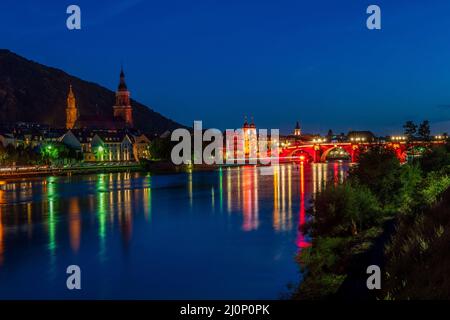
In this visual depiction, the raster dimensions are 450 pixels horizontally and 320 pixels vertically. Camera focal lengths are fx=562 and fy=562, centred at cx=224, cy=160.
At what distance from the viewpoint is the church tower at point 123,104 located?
191625 millimetres

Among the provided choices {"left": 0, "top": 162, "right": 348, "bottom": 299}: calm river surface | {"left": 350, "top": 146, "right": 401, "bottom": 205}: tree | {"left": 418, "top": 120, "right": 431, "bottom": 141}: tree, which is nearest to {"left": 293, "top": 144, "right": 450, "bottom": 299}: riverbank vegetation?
{"left": 350, "top": 146, "right": 401, "bottom": 205}: tree

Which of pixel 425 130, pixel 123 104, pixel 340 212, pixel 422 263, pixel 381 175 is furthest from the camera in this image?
pixel 123 104

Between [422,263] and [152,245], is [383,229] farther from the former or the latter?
[152,245]

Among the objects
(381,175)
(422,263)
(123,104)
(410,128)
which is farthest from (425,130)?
(123,104)

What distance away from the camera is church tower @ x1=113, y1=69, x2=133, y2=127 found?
192 m

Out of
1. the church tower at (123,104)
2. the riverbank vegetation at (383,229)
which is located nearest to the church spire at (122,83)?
the church tower at (123,104)

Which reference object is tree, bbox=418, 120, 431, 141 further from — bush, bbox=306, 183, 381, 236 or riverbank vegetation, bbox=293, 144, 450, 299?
bush, bbox=306, 183, 381, 236

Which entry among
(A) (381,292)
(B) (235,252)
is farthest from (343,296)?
(B) (235,252)

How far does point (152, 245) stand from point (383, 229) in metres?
10.4

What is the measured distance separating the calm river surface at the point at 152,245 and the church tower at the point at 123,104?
5813 inches

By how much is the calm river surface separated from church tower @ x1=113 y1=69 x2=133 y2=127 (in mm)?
147650

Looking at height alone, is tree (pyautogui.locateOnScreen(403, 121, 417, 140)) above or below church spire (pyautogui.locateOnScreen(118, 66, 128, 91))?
below

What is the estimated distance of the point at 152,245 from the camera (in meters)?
24.8

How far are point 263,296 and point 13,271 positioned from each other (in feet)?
30.0
